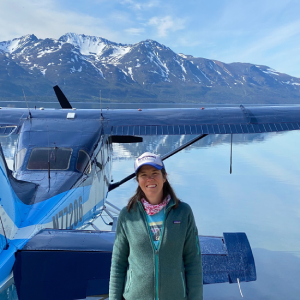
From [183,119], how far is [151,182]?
216 inches

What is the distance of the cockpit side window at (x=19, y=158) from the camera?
466 centimetres

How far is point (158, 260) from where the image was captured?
5.64 feet

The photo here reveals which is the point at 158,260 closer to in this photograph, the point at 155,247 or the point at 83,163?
the point at 155,247

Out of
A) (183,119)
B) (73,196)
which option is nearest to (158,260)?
(73,196)

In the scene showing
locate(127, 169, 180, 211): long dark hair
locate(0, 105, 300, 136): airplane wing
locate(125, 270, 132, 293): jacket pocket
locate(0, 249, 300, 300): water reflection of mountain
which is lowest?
locate(0, 249, 300, 300): water reflection of mountain

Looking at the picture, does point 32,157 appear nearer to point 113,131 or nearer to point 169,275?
point 113,131

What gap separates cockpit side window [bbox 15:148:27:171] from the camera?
4.66 meters

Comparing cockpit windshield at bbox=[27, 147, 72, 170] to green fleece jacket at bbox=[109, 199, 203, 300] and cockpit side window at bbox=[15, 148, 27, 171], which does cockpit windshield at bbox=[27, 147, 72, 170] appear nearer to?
cockpit side window at bbox=[15, 148, 27, 171]

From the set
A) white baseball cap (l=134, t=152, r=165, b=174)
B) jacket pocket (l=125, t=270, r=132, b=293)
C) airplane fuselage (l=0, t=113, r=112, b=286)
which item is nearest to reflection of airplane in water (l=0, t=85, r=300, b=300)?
airplane fuselage (l=0, t=113, r=112, b=286)

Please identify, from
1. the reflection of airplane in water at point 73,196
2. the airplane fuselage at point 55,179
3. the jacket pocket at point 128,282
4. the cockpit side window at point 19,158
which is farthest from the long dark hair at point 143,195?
the cockpit side window at point 19,158

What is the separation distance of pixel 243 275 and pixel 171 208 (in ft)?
3.20

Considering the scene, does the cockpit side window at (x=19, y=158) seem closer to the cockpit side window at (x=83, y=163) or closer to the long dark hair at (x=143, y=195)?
the cockpit side window at (x=83, y=163)

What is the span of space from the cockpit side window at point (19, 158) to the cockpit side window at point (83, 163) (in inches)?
30.1

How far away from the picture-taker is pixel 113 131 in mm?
6664
